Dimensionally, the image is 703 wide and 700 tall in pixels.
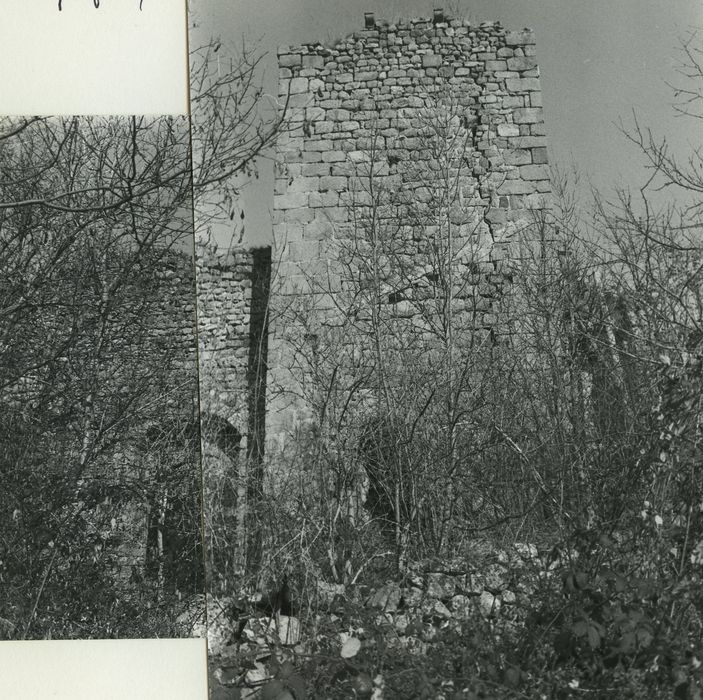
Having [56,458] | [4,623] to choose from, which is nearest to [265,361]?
[56,458]

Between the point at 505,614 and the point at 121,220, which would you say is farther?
the point at 121,220

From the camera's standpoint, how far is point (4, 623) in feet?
10.3

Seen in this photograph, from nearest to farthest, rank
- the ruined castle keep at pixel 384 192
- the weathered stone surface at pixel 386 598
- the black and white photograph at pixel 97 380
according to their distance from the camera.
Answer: the weathered stone surface at pixel 386 598
the ruined castle keep at pixel 384 192
the black and white photograph at pixel 97 380

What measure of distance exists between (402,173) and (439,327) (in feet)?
1.95

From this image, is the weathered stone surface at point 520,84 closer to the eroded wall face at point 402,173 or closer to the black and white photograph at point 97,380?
the eroded wall face at point 402,173

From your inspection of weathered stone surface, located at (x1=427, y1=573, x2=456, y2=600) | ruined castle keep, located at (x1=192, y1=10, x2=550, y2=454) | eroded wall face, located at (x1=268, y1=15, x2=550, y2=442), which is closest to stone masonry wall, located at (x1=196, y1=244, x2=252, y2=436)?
ruined castle keep, located at (x1=192, y1=10, x2=550, y2=454)

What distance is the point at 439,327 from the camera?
2.93m

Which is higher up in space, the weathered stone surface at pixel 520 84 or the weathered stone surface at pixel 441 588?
the weathered stone surface at pixel 520 84

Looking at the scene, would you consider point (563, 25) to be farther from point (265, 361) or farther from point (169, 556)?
point (169, 556)

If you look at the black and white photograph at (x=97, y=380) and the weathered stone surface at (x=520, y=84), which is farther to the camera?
the black and white photograph at (x=97, y=380)

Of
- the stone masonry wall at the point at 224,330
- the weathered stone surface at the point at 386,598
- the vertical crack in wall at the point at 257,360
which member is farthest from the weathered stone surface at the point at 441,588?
the stone masonry wall at the point at 224,330

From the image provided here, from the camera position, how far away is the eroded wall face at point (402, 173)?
293 cm

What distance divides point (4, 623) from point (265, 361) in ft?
4.83

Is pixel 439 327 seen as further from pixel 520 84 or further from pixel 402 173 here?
pixel 520 84
